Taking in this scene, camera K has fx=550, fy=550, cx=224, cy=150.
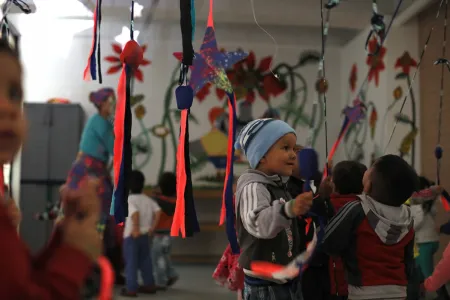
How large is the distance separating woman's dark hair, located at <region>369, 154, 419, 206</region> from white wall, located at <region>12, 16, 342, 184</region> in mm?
3414

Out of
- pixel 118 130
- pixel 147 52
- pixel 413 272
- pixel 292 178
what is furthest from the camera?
pixel 147 52

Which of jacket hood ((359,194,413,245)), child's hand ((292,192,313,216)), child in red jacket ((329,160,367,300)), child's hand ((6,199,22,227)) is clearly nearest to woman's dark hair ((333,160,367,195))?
child in red jacket ((329,160,367,300))

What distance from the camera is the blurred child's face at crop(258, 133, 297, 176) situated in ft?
4.68

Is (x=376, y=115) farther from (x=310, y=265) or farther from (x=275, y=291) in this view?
(x=275, y=291)

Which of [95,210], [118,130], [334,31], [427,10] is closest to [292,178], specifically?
[118,130]

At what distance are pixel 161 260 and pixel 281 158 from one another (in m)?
2.37

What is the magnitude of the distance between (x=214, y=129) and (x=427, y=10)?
2.13 m

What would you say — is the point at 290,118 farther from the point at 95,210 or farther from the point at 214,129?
the point at 95,210

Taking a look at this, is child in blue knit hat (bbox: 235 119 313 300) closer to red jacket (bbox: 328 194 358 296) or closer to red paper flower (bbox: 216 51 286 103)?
red jacket (bbox: 328 194 358 296)

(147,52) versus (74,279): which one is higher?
(147,52)

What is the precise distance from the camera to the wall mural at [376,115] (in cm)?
432

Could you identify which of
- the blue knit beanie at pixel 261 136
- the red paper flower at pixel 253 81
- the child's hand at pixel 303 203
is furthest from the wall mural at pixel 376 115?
the child's hand at pixel 303 203

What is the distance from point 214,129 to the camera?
5.23 metres

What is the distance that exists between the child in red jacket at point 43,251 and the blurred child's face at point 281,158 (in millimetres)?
818
